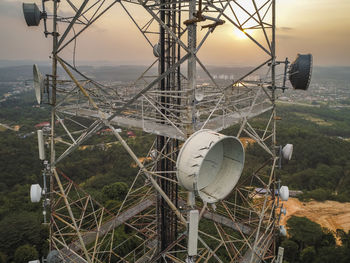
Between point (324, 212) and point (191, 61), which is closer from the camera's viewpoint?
point (191, 61)

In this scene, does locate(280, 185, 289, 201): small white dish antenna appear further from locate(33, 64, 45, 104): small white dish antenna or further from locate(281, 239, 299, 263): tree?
locate(281, 239, 299, 263): tree

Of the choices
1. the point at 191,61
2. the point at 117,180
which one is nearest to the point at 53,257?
the point at 191,61

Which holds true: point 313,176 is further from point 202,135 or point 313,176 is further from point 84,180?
point 202,135

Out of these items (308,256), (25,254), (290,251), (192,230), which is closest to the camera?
(192,230)

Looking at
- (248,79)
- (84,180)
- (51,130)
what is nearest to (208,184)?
(51,130)

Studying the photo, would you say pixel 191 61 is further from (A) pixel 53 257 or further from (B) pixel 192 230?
(A) pixel 53 257

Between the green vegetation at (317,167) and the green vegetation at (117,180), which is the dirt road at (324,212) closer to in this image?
the green vegetation at (317,167)

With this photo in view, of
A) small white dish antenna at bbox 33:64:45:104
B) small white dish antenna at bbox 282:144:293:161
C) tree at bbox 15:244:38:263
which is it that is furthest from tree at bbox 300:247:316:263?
small white dish antenna at bbox 33:64:45:104
